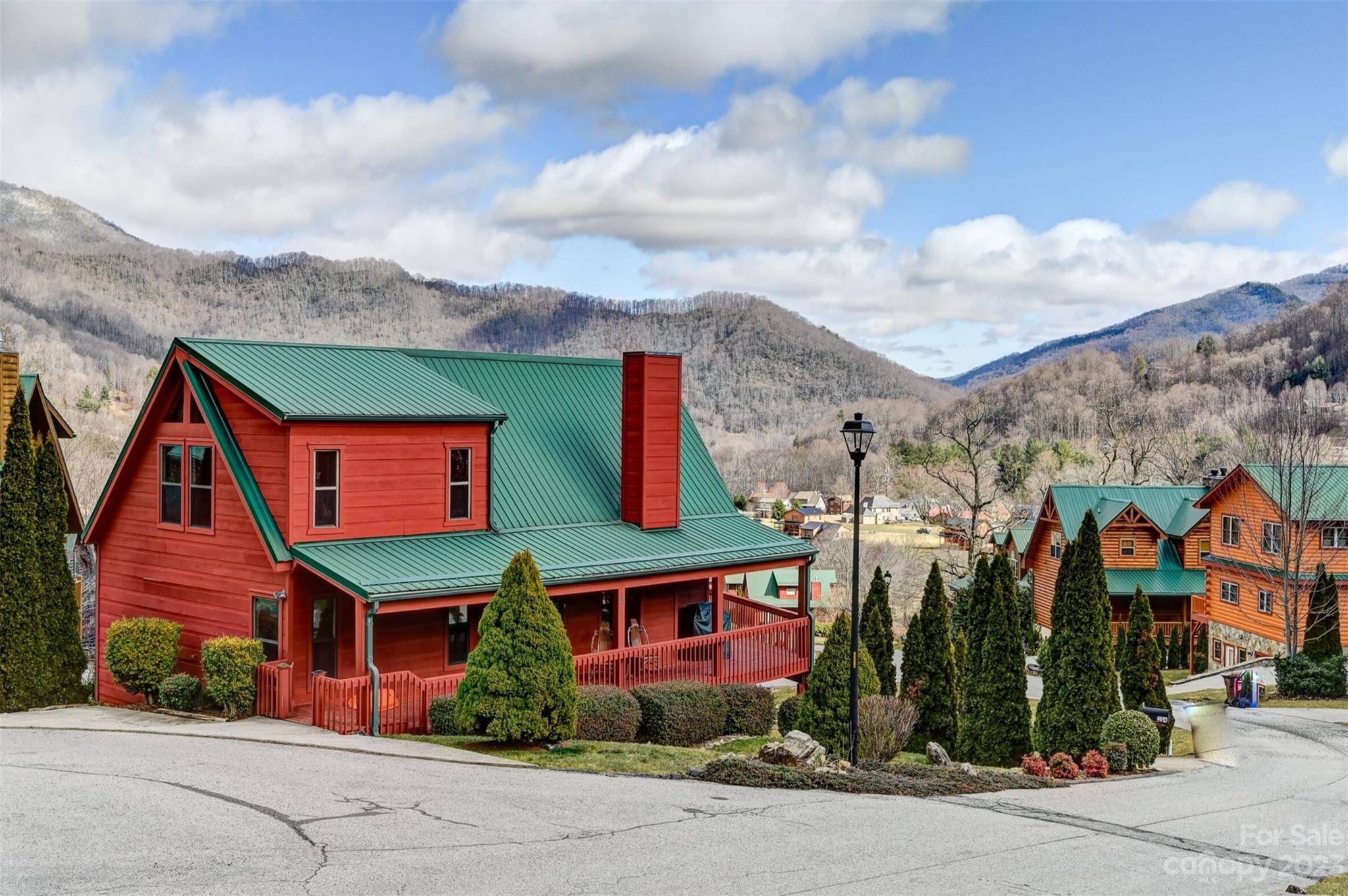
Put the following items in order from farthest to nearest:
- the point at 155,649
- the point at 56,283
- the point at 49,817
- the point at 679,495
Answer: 1. the point at 56,283
2. the point at 679,495
3. the point at 155,649
4. the point at 49,817

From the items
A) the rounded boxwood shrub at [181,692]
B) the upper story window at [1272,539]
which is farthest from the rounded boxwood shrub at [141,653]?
the upper story window at [1272,539]

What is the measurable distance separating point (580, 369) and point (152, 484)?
9.48m

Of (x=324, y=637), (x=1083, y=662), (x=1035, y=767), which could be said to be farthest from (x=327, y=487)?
(x=1083, y=662)

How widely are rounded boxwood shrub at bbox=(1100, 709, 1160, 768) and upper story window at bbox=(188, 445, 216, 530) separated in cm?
1583

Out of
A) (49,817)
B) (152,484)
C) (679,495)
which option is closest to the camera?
(49,817)

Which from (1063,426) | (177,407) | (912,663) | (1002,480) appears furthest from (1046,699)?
(1063,426)

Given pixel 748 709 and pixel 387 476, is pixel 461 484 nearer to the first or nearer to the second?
pixel 387 476

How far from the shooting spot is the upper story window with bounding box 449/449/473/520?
67.7 ft

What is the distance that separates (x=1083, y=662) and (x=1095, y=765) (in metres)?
1.92

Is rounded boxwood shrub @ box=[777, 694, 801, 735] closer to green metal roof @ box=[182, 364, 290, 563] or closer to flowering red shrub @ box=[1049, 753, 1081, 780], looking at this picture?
flowering red shrub @ box=[1049, 753, 1081, 780]

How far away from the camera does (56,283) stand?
15075 cm

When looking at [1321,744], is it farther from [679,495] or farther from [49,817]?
[49,817]

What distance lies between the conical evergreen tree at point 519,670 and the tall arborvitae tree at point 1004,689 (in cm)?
953

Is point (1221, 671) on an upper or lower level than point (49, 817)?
lower
